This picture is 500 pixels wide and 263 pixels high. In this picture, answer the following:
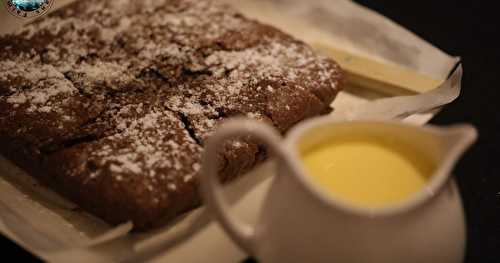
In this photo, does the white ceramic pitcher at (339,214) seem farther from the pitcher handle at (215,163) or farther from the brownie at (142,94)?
the brownie at (142,94)

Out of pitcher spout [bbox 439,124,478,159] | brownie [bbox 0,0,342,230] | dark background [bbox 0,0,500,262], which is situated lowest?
dark background [bbox 0,0,500,262]

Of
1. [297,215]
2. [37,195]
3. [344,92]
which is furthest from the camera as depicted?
[344,92]

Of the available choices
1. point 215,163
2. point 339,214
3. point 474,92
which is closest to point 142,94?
point 215,163

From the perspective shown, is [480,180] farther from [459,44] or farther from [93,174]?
[93,174]

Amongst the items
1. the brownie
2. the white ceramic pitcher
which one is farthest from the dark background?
the white ceramic pitcher

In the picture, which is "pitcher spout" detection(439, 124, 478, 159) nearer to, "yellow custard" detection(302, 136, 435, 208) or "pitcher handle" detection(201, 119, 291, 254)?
"yellow custard" detection(302, 136, 435, 208)

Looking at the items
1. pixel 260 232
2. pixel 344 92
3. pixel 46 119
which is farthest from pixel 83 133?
pixel 344 92
